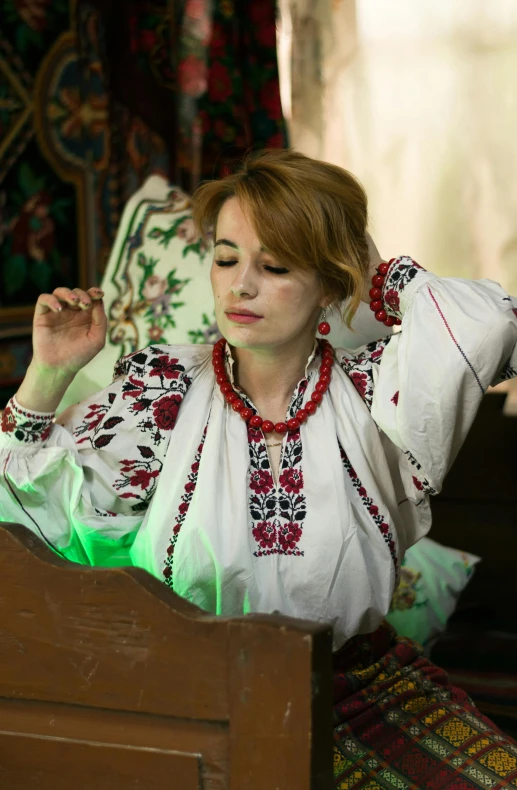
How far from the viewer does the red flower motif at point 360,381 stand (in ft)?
4.25

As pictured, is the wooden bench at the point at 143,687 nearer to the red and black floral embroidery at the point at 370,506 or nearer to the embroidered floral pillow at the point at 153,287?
the red and black floral embroidery at the point at 370,506

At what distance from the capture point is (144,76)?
219 centimetres

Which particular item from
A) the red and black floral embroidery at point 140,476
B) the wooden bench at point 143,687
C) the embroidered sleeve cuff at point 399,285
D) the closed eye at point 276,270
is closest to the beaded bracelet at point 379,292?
the embroidered sleeve cuff at point 399,285

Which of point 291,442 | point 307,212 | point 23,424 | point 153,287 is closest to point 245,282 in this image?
point 307,212

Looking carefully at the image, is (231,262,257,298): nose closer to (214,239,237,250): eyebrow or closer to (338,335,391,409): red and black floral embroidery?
(214,239,237,250): eyebrow

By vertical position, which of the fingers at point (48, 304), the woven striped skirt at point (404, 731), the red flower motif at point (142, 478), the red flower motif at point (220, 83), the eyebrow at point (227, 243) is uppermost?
the red flower motif at point (220, 83)

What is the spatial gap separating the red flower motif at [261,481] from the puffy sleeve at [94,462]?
0.12 metres

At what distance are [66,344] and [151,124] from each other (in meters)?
1.13

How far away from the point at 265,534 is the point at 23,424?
32cm

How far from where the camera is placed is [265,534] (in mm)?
1220

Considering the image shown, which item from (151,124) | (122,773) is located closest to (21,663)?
(122,773)

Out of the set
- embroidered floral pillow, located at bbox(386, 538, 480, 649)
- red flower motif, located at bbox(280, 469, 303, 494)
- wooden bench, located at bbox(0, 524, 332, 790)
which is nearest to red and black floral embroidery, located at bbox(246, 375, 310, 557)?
red flower motif, located at bbox(280, 469, 303, 494)

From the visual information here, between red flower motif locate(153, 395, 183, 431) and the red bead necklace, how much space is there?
66 mm

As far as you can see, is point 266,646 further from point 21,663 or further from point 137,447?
point 137,447
